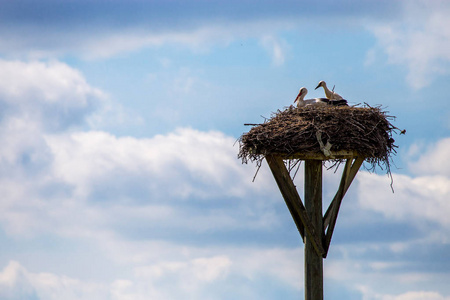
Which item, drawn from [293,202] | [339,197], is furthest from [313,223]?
[339,197]

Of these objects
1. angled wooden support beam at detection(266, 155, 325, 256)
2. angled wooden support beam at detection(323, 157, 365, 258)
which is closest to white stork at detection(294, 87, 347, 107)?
angled wooden support beam at detection(323, 157, 365, 258)

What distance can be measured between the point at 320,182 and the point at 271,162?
77cm

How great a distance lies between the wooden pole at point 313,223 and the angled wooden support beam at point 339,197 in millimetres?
106

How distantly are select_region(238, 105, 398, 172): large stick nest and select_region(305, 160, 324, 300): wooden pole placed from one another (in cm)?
41

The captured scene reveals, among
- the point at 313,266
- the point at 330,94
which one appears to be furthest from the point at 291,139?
the point at 330,94

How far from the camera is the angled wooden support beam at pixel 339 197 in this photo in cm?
954

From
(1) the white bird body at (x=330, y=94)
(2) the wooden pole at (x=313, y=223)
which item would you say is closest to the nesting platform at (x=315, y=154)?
(2) the wooden pole at (x=313, y=223)

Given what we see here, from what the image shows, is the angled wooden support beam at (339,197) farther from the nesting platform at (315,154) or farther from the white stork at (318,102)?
the white stork at (318,102)

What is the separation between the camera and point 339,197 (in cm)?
972

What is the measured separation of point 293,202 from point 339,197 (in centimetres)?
71

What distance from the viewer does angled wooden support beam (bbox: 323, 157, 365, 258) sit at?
9.54 metres

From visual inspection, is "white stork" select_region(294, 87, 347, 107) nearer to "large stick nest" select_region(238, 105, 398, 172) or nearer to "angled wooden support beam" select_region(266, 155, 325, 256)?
"large stick nest" select_region(238, 105, 398, 172)

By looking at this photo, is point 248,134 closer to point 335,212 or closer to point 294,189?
point 294,189

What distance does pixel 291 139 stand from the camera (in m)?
9.46
